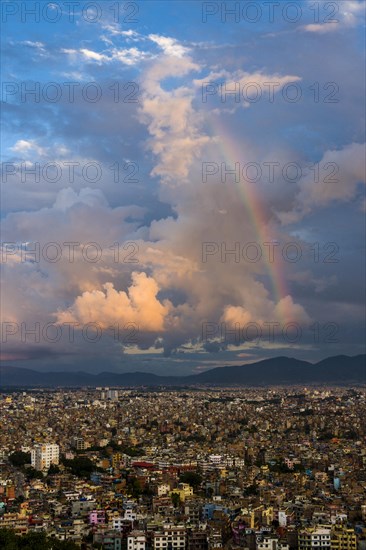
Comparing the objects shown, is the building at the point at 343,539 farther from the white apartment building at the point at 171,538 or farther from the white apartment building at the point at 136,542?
the white apartment building at the point at 136,542

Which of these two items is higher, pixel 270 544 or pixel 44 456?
pixel 44 456

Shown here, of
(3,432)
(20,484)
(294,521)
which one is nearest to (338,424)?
(3,432)

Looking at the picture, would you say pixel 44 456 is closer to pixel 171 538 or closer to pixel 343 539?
pixel 171 538

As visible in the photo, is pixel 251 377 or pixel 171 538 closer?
pixel 171 538

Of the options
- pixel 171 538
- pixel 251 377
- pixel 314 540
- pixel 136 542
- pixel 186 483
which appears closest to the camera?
pixel 136 542

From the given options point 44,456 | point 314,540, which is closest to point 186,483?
point 44,456

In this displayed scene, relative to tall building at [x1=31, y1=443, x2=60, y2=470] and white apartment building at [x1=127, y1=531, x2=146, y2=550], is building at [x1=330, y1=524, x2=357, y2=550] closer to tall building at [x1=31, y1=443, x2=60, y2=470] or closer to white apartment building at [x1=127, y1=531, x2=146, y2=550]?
white apartment building at [x1=127, y1=531, x2=146, y2=550]
